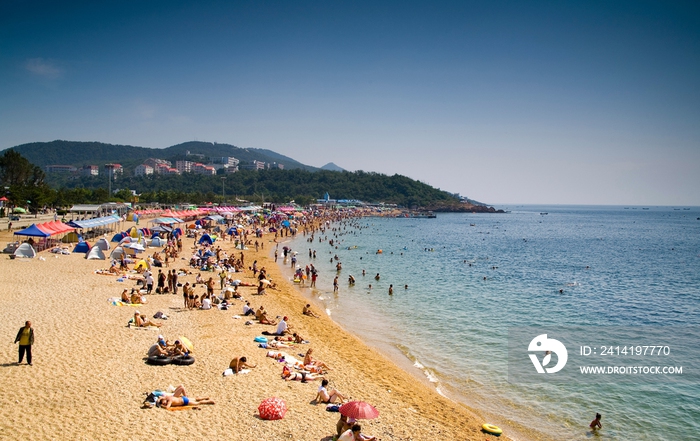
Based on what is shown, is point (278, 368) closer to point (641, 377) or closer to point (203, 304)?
point (203, 304)

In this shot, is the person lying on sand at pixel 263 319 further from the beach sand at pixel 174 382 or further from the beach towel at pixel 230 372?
the beach towel at pixel 230 372

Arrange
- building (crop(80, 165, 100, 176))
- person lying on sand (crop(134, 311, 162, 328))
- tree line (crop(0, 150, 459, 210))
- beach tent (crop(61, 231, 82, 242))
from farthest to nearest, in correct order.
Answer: building (crop(80, 165, 100, 176))
tree line (crop(0, 150, 459, 210))
beach tent (crop(61, 231, 82, 242))
person lying on sand (crop(134, 311, 162, 328))

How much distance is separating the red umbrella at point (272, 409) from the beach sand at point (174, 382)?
126mm

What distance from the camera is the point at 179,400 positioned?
26.3 feet

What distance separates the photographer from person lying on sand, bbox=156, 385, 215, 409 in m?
7.89

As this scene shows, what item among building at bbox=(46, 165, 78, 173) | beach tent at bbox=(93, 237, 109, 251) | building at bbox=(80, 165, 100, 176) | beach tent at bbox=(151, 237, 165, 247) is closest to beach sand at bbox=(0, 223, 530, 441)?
beach tent at bbox=(93, 237, 109, 251)

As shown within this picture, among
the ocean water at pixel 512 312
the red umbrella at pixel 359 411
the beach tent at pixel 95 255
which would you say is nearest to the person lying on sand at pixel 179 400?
the red umbrella at pixel 359 411

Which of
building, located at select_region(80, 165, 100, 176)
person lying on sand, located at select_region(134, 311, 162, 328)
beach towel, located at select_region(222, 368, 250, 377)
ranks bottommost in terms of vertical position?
beach towel, located at select_region(222, 368, 250, 377)

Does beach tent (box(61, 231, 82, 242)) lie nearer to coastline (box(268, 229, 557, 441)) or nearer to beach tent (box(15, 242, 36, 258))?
beach tent (box(15, 242, 36, 258))

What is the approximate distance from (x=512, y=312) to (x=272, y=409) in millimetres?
14732

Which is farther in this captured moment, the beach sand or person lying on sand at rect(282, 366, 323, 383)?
person lying on sand at rect(282, 366, 323, 383)

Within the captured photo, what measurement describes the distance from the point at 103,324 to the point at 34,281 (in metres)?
7.38

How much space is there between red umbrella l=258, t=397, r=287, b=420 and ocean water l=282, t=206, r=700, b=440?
4910mm

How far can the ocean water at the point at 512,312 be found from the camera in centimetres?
1037
